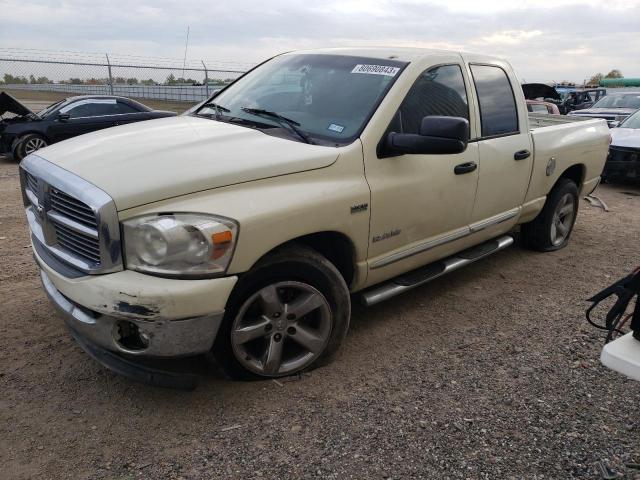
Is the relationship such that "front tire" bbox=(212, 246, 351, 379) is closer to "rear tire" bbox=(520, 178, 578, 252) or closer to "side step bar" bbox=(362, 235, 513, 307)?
Result: "side step bar" bbox=(362, 235, 513, 307)

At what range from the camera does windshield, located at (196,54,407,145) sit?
331cm

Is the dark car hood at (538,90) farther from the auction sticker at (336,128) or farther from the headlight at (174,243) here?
the headlight at (174,243)

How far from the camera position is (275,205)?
8.92ft

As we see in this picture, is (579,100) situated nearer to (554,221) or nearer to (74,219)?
(554,221)

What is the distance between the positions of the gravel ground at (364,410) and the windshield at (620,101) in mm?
13324

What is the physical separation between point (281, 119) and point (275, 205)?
970 mm

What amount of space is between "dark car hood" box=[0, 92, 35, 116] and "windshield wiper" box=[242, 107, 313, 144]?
24.6 ft

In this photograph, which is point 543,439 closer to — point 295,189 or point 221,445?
A: point 221,445

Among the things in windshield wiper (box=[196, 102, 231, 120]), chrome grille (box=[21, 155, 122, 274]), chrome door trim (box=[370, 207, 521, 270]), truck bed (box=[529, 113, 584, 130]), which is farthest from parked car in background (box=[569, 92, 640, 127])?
chrome grille (box=[21, 155, 122, 274])

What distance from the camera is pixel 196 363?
3215 millimetres

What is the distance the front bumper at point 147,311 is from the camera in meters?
2.40

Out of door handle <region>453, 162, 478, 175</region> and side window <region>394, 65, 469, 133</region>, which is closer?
side window <region>394, 65, 469, 133</region>

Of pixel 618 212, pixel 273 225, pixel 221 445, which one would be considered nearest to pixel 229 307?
pixel 273 225

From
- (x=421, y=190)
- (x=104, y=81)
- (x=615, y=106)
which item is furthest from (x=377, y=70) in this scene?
(x=104, y=81)
